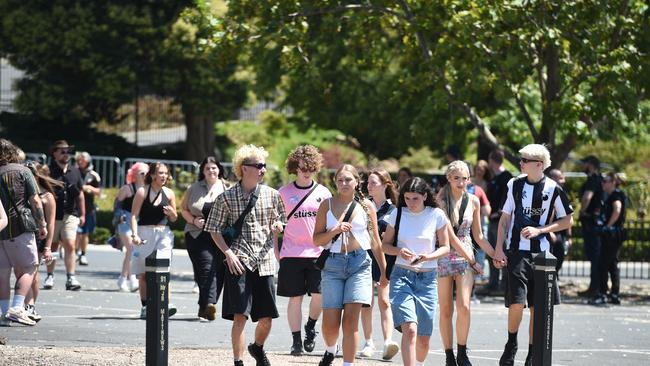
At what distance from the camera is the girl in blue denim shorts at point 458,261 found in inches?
424

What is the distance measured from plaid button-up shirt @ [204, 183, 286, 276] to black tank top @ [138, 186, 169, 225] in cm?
444

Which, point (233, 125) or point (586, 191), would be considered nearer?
point (586, 191)

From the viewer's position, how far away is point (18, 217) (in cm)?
1218

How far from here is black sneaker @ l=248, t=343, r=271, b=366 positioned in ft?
32.8

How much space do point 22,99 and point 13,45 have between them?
58.2 inches

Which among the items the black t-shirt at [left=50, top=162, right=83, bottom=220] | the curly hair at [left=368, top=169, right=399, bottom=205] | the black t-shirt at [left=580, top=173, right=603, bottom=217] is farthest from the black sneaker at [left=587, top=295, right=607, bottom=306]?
the black t-shirt at [left=50, top=162, right=83, bottom=220]

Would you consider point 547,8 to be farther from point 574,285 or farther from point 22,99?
point 22,99

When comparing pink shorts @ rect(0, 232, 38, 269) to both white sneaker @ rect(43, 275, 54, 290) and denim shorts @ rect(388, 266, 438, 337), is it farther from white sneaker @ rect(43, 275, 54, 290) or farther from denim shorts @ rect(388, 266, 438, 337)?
white sneaker @ rect(43, 275, 54, 290)

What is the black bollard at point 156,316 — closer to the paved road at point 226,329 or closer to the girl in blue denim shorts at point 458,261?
the girl in blue denim shorts at point 458,261

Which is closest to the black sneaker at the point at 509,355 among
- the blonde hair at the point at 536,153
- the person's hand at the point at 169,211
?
the blonde hair at the point at 536,153

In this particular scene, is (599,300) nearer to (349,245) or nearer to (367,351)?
(367,351)

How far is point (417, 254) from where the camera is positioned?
992 centimetres

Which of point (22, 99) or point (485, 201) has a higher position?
point (22, 99)

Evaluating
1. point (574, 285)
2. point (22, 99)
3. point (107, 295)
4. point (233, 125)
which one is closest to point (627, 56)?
point (574, 285)
